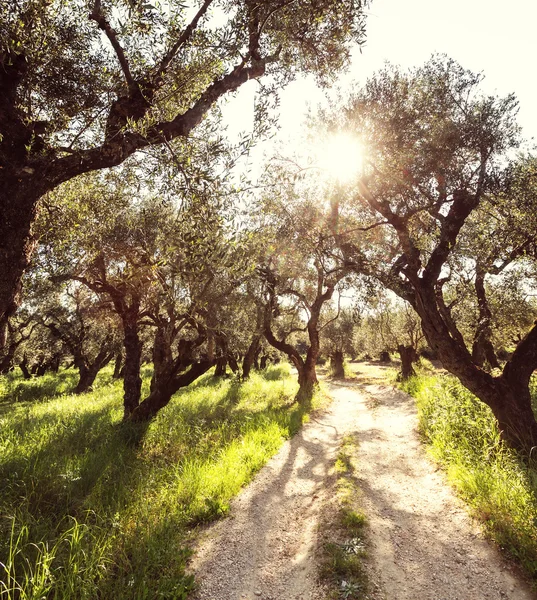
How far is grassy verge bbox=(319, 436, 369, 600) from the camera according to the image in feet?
15.8

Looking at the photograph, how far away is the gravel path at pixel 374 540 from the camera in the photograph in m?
4.98

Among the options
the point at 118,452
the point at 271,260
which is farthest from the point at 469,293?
the point at 118,452

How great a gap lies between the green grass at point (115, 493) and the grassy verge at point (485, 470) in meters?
5.42

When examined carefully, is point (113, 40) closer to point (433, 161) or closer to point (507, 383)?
point (433, 161)

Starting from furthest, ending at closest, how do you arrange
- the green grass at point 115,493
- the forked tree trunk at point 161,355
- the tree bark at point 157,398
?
the tree bark at point 157,398 < the forked tree trunk at point 161,355 < the green grass at point 115,493

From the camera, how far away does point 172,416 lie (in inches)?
555

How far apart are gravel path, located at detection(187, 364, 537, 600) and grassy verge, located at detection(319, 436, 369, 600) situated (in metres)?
0.19

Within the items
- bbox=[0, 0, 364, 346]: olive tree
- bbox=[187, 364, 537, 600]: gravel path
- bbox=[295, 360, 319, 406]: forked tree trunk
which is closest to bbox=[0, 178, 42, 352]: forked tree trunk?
bbox=[0, 0, 364, 346]: olive tree

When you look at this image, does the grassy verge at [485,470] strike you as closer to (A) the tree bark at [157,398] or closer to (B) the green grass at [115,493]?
(B) the green grass at [115,493]

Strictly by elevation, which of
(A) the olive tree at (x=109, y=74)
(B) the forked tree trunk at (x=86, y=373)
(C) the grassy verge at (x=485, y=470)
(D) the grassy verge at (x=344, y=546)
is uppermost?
(A) the olive tree at (x=109, y=74)

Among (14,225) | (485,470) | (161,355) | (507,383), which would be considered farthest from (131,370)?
(507,383)

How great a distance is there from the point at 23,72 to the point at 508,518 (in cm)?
1227

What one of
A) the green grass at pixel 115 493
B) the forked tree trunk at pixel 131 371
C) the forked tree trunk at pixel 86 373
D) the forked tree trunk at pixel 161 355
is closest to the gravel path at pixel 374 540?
the green grass at pixel 115 493

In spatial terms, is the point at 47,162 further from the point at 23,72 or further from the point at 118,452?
the point at 118,452
